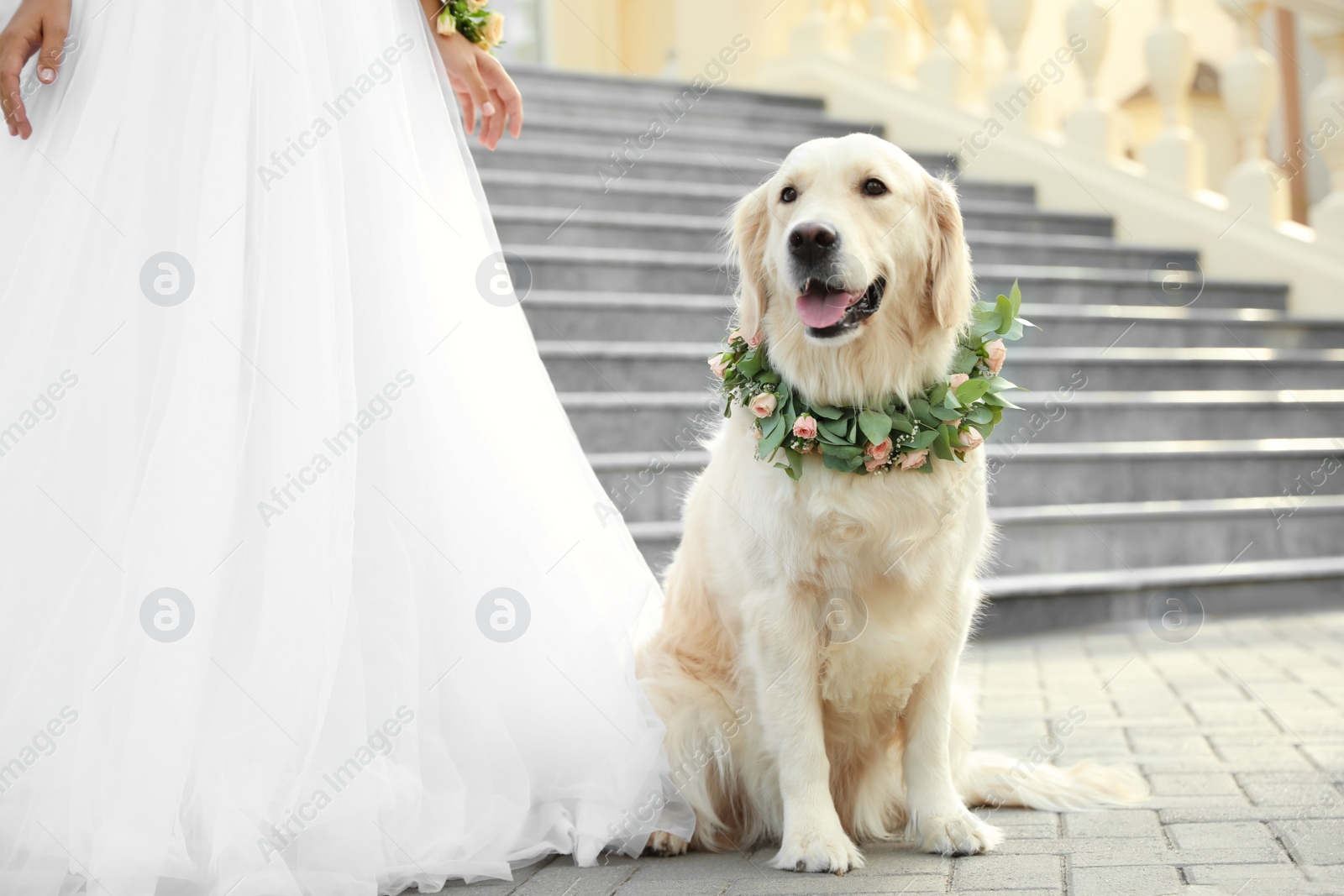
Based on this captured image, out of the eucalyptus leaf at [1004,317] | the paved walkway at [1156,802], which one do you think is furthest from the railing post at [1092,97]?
the eucalyptus leaf at [1004,317]

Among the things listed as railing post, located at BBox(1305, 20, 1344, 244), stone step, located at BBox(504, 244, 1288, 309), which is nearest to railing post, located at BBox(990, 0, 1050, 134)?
stone step, located at BBox(504, 244, 1288, 309)

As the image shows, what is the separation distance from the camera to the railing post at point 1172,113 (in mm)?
6770

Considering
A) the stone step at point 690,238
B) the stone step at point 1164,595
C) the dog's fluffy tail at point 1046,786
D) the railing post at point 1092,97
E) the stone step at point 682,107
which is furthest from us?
the stone step at point 682,107

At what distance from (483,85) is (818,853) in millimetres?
1818

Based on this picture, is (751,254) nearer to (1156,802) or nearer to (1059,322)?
(1156,802)

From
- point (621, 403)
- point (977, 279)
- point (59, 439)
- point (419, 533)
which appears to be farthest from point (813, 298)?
point (977, 279)

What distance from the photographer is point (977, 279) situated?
587cm

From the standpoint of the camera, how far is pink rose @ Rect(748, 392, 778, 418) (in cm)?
234

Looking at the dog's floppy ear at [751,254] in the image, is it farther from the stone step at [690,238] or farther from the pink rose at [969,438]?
the stone step at [690,238]

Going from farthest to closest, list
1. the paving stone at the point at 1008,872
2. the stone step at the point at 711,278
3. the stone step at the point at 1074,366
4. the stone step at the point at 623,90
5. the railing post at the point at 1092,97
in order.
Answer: the stone step at the point at 623,90, the railing post at the point at 1092,97, the stone step at the point at 711,278, the stone step at the point at 1074,366, the paving stone at the point at 1008,872

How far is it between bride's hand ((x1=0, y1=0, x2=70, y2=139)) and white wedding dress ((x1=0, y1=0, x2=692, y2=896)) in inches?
2.0

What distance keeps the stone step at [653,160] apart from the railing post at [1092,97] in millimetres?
790

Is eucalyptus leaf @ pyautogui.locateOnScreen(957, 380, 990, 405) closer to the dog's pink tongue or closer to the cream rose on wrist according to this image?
the dog's pink tongue

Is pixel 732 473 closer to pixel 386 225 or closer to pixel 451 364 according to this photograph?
pixel 451 364
